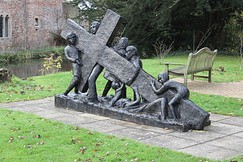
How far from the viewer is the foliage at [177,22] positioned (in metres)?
26.0

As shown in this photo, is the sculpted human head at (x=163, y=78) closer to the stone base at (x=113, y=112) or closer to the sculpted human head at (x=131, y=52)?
the stone base at (x=113, y=112)

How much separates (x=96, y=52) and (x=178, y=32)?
20405 millimetres

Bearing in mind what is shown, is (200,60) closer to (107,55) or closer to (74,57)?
(107,55)

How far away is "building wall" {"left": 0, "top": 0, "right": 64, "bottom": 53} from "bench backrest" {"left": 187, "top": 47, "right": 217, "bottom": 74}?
2547cm

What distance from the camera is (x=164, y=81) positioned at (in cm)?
751

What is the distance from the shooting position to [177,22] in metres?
28.8

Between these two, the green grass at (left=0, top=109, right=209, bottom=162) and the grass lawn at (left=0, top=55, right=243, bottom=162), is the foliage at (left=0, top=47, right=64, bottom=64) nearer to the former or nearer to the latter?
the grass lawn at (left=0, top=55, right=243, bottom=162)

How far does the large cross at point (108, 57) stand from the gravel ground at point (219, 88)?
13.2 feet

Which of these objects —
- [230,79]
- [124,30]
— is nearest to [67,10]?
[124,30]

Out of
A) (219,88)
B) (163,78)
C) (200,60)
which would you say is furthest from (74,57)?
(219,88)

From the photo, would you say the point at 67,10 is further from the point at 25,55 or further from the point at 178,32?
the point at 178,32

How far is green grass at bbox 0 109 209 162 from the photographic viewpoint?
553 cm

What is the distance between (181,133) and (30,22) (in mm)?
33618

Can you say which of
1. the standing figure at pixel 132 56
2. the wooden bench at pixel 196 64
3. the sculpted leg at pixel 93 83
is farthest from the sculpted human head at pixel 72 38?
the wooden bench at pixel 196 64
